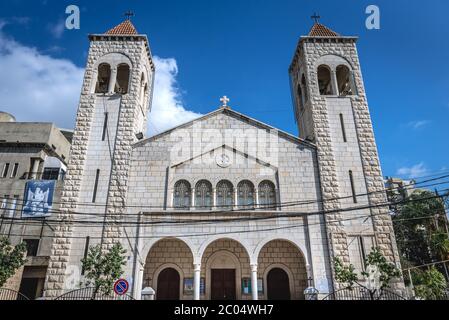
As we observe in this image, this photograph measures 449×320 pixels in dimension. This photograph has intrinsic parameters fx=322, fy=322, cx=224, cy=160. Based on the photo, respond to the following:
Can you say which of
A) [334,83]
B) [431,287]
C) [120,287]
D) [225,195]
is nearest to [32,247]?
[120,287]

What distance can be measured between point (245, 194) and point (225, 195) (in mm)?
1098

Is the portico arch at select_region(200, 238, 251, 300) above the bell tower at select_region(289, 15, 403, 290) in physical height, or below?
below

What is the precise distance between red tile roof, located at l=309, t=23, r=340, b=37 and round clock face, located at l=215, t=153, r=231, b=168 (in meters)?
11.1

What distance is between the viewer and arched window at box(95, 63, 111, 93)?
21.6 meters

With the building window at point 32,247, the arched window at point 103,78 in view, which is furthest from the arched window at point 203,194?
the building window at point 32,247

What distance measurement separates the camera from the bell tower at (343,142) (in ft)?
54.5

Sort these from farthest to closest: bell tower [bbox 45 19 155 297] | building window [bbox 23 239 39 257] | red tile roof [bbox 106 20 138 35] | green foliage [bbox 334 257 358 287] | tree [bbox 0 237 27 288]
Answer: building window [bbox 23 239 39 257] < red tile roof [bbox 106 20 138 35] < bell tower [bbox 45 19 155 297] < tree [bbox 0 237 27 288] < green foliage [bbox 334 257 358 287]

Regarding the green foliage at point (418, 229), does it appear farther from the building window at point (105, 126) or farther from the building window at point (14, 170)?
the building window at point (14, 170)

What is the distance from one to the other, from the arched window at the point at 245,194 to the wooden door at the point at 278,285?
399cm

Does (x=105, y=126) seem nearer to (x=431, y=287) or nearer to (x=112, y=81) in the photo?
(x=112, y=81)

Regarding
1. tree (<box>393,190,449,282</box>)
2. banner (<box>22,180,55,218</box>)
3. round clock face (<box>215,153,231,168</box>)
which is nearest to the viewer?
round clock face (<box>215,153,231,168</box>)

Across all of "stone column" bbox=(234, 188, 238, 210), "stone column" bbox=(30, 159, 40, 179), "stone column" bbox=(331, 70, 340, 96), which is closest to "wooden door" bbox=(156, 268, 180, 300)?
"stone column" bbox=(234, 188, 238, 210)

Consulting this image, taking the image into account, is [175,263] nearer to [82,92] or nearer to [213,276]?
[213,276]

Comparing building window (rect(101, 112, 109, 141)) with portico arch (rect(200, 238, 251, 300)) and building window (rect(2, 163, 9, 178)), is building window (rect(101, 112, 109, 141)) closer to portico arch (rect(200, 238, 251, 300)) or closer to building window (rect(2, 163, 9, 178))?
portico arch (rect(200, 238, 251, 300))
